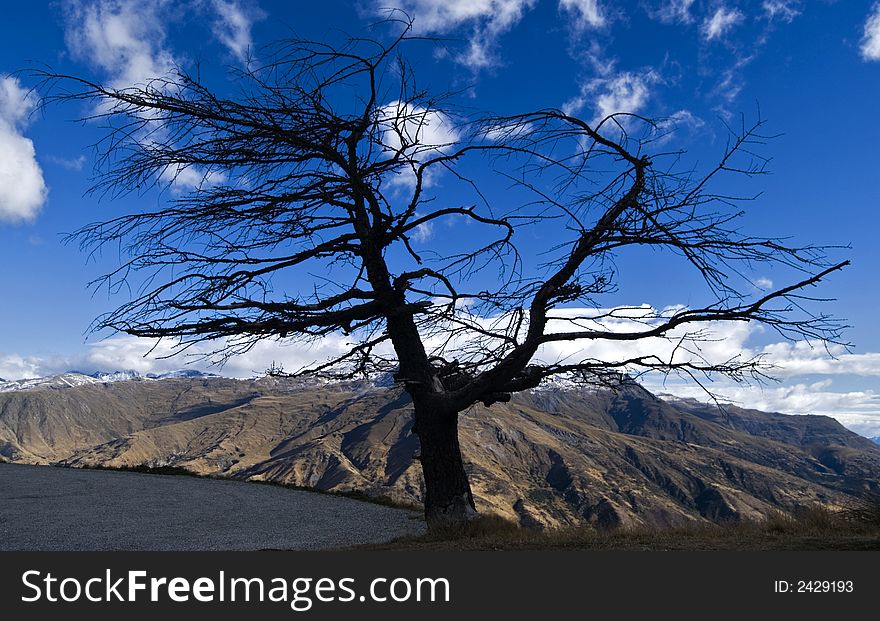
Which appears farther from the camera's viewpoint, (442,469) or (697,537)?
(442,469)

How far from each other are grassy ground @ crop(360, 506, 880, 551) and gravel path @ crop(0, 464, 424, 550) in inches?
89.7

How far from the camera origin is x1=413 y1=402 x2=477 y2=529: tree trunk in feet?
36.2

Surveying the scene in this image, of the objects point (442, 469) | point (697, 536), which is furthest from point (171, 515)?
point (697, 536)

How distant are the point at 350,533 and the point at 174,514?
4.89 metres

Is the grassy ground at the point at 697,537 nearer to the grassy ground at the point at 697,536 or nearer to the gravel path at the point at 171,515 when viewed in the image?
the grassy ground at the point at 697,536

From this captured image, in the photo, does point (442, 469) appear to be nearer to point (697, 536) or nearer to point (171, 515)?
point (697, 536)

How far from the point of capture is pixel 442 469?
1123cm

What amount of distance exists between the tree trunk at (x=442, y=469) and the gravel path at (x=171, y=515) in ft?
4.18

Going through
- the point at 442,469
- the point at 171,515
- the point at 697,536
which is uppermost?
the point at 442,469

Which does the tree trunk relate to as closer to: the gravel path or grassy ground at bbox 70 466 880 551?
grassy ground at bbox 70 466 880 551

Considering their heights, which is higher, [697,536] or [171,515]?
[171,515]

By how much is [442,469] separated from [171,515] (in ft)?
23.8

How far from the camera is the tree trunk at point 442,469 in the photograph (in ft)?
36.2

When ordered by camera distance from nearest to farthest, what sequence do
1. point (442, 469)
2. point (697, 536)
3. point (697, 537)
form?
point (697, 537) → point (697, 536) → point (442, 469)
